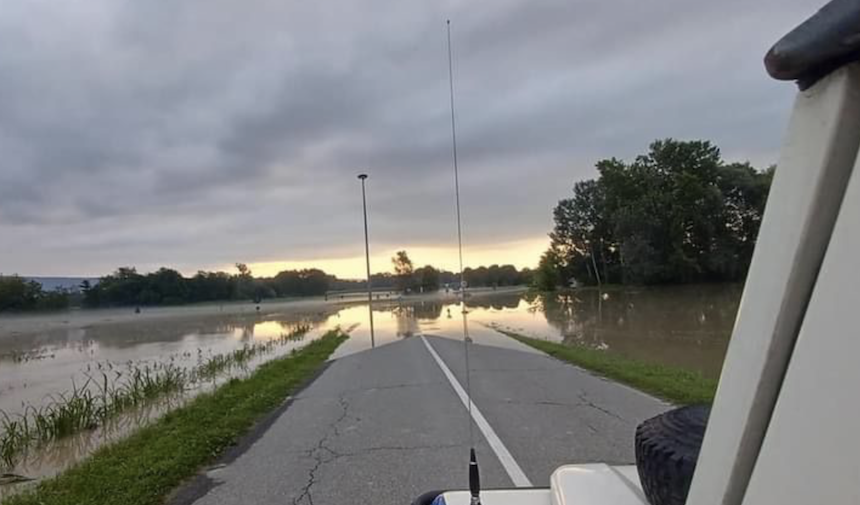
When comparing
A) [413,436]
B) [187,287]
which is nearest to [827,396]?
[413,436]

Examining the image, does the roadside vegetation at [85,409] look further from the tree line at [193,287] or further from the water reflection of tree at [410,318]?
the tree line at [193,287]

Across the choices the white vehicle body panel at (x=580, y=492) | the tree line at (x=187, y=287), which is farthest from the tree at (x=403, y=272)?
the white vehicle body panel at (x=580, y=492)

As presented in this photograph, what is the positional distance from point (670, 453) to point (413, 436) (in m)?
6.14

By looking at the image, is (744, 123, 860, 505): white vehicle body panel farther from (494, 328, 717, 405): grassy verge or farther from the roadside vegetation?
the roadside vegetation

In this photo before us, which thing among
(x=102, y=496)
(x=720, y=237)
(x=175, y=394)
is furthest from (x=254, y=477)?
(x=720, y=237)

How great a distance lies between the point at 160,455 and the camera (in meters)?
7.33

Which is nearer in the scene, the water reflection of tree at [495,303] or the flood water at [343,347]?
the flood water at [343,347]

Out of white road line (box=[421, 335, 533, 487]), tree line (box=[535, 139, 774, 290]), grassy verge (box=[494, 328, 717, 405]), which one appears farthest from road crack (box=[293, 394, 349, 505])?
tree line (box=[535, 139, 774, 290])

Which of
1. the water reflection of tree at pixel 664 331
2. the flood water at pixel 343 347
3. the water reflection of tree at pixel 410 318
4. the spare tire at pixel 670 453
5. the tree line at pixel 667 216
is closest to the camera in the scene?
the spare tire at pixel 670 453

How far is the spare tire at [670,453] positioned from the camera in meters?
1.63

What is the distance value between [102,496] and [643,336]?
21.0m

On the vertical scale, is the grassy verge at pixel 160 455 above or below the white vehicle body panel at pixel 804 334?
below

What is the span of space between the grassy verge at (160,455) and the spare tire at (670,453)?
5.35m

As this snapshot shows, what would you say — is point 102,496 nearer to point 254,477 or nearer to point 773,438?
point 254,477
